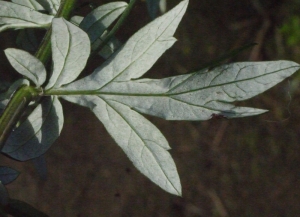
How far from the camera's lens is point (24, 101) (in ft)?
1.60

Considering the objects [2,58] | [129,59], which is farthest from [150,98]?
[2,58]

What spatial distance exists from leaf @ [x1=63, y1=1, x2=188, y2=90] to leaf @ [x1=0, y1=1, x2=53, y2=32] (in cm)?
12

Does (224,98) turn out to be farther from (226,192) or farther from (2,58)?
(226,192)

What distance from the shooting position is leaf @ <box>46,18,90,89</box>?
1.60ft

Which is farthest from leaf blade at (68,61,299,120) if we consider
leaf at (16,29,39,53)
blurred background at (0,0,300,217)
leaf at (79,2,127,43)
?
blurred background at (0,0,300,217)

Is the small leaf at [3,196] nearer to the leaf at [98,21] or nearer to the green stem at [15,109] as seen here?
the green stem at [15,109]

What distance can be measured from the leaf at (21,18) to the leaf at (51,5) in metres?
0.03

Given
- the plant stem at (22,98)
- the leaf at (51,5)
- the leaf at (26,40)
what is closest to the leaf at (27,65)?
the plant stem at (22,98)

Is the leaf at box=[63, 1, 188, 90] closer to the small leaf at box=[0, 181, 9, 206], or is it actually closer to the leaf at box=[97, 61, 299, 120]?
the leaf at box=[97, 61, 299, 120]

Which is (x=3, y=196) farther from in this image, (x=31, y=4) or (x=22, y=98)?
(x=31, y=4)

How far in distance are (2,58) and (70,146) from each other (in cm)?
35

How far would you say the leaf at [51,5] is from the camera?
1.97ft

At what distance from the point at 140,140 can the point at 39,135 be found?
11 cm

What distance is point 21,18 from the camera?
58 centimetres
